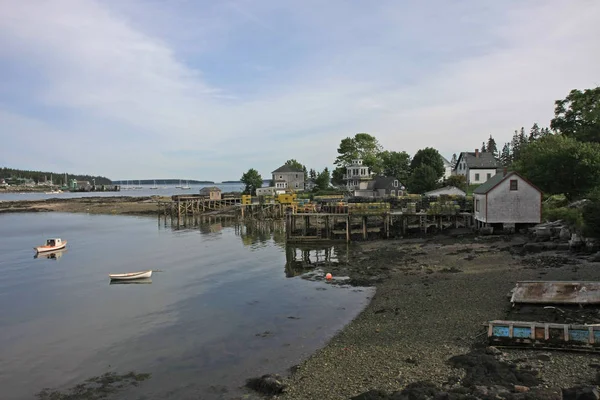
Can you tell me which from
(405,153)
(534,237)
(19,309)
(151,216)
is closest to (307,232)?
(534,237)

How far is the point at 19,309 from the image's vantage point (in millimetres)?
23625

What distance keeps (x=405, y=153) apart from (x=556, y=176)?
65347mm

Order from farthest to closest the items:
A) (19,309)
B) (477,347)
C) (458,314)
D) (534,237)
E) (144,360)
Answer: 1. (534,237)
2. (19,309)
3. (458,314)
4. (144,360)
5. (477,347)

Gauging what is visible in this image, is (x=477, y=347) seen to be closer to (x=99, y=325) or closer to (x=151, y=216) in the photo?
(x=99, y=325)

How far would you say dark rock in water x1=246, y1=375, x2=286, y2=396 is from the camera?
12.8 meters

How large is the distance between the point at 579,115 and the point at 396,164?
144ft

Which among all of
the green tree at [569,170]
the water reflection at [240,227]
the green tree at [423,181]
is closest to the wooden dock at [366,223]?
the water reflection at [240,227]

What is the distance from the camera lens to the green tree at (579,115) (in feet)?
180

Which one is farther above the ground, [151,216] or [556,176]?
[556,176]

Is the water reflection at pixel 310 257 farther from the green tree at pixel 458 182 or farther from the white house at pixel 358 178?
the white house at pixel 358 178

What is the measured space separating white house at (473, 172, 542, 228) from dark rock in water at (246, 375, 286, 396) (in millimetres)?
29836

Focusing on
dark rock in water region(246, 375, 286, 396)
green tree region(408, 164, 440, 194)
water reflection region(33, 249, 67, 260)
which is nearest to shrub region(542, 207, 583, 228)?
dark rock in water region(246, 375, 286, 396)

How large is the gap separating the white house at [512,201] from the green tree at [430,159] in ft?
163

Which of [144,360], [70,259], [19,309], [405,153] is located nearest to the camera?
[144,360]
